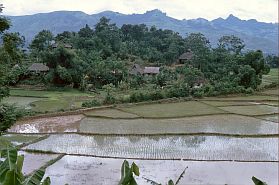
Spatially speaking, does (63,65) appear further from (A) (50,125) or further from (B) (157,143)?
(B) (157,143)

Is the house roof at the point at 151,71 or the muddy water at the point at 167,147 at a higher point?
the house roof at the point at 151,71

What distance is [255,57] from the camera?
1186 inches

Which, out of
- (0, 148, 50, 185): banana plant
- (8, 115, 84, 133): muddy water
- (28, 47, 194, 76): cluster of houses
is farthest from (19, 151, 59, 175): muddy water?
(28, 47, 194, 76): cluster of houses

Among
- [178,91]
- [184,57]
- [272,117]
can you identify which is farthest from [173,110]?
[184,57]

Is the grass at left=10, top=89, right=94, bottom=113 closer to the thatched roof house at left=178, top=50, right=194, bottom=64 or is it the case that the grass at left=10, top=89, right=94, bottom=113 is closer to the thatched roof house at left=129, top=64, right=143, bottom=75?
the thatched roof house at left=129, top=64, right=143, bottom=75

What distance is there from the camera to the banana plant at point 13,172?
3078 mm

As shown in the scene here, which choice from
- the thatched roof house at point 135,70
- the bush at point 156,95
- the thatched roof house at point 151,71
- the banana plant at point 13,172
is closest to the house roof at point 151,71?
the thatched roof house at point 151,71

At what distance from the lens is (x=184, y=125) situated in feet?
58.7

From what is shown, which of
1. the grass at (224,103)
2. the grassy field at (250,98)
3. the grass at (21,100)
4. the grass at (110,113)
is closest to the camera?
the grass at (110,113)

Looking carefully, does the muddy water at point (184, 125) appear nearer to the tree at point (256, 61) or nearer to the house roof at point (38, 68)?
the tree at point (256, 61)

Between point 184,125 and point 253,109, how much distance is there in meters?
5.84

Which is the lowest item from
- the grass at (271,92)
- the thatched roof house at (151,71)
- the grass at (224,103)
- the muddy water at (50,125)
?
the muddy water at (50,125)

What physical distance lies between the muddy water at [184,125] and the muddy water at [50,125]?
0.46 metres

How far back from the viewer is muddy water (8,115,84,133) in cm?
1709
